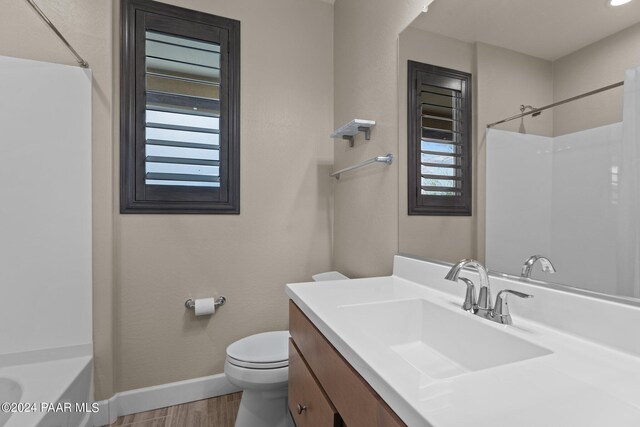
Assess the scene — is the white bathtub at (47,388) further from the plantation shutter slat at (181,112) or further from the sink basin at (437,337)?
the sink basin at (437,337)

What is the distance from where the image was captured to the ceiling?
735 millimetres

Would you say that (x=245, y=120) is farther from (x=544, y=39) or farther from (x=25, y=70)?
(x=544, y=39)

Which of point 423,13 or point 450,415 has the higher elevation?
point 423,13

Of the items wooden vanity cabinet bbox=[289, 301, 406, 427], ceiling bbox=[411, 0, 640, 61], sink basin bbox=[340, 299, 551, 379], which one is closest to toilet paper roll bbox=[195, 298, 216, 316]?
wooden vanity cabinet bbox=[289, 301, 406, 427]

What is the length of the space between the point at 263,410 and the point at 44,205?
1.48 metres

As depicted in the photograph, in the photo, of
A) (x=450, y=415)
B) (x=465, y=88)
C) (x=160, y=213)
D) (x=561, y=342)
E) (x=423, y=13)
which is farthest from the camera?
(x=160, y=213)

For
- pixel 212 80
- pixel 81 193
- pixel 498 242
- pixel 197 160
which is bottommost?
pixel 498 242

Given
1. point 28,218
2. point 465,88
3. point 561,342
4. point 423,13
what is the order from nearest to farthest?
point 561,342
point 465,88
point 423,13
point 28,218

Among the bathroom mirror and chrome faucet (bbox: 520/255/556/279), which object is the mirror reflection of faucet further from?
the bathroom mirror

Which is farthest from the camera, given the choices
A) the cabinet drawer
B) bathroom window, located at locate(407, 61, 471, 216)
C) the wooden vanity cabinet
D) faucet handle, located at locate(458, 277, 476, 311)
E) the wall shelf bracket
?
the wall shelf bracket

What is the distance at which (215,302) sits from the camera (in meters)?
1.87

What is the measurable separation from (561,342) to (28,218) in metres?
2.15

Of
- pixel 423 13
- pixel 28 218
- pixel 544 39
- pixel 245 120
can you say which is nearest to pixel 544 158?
pixel 544 39

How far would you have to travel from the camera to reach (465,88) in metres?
1.09
